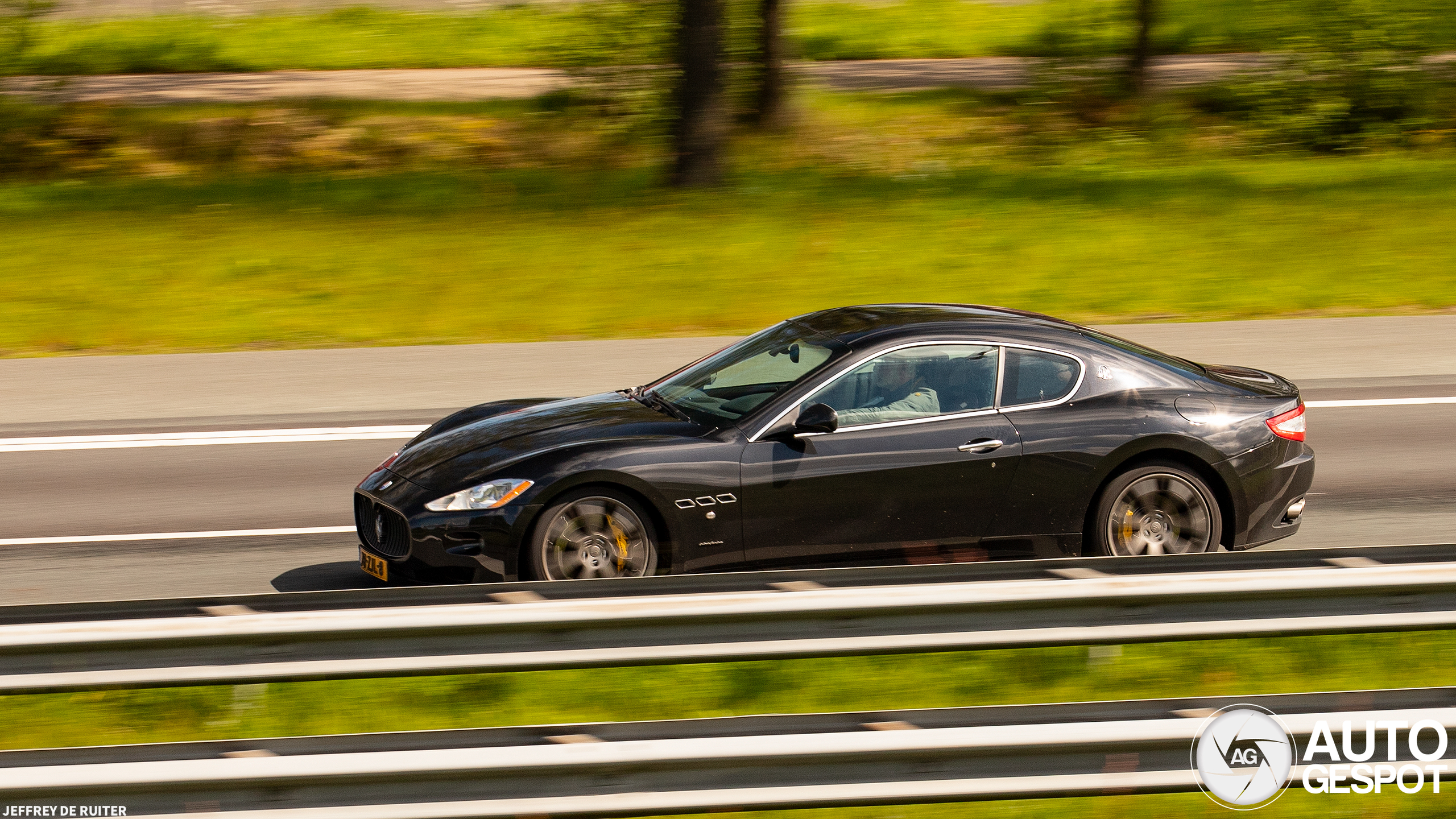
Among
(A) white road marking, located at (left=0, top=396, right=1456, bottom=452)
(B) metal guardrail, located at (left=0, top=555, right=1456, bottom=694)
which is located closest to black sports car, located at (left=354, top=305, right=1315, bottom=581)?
(B) metal guardrail, located at (left=0, top=555, right=1456, bottom=694)

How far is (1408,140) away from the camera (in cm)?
2402

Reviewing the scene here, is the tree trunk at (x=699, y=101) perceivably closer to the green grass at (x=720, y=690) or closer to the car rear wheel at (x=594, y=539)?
the car rear wheel at (x=594, y=539)

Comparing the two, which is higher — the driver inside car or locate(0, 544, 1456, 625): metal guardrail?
the driver inside car

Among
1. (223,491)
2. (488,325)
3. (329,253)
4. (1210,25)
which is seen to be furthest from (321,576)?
(1210,25)

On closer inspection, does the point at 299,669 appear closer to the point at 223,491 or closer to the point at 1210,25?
the point at 223,491

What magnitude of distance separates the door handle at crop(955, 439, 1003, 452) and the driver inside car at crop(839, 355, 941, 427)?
23 cm

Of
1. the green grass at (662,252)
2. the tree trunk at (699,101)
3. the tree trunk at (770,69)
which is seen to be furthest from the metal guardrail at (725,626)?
the tree trunk at (770,69)

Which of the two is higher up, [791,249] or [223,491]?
[791,249]

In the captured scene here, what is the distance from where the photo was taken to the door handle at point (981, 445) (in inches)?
268

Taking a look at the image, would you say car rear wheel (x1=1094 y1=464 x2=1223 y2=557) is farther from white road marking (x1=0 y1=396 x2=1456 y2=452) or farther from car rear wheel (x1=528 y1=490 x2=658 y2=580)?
white road marking (x1=0 y1=396 x2=1456 y2=452)

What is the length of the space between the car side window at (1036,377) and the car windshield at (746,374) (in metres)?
0.82

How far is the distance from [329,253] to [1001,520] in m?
12.3

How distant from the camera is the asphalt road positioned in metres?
7.88

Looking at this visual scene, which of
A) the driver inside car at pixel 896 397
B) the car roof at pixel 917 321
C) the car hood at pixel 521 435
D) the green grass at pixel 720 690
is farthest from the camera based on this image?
the car roof at pixel 917 321
